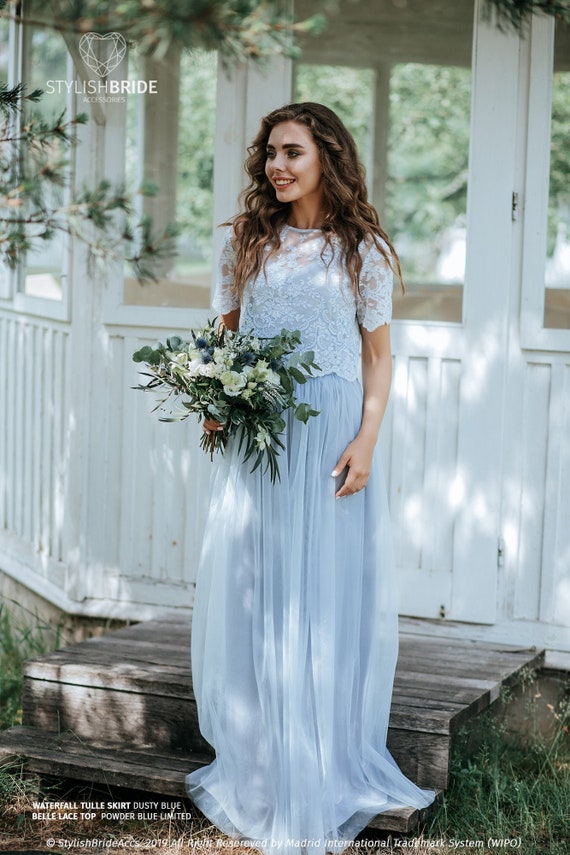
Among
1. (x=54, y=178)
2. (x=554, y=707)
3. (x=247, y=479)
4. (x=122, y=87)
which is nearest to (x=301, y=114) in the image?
(x=54, y=178)

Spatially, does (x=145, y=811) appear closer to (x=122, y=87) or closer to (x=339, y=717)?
(x=339, y=717)

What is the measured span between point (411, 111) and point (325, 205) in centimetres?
760

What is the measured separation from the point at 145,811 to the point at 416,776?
2.79 ft

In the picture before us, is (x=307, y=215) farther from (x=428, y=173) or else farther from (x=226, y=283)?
(x=428, y=173)

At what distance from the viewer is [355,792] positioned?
317 cm

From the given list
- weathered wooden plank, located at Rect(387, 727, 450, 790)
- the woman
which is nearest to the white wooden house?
weathered wooden plank, located at Rect(387, 727, 450, 790)

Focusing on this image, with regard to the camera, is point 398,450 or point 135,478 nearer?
point 398,450

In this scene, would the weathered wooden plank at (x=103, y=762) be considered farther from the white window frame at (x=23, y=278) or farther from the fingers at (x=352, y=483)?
the white window frame at (x=23, y=278)

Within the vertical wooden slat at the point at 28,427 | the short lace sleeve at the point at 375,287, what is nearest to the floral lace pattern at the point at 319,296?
the short lace sleeve at the point at 375,287

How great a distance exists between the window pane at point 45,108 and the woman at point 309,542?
1.75 metres

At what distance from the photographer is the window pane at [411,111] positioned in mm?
4887

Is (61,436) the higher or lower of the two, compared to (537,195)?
lower

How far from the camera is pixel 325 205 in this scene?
10.5 feet

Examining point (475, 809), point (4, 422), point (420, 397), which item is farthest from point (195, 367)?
point (4, 422)
